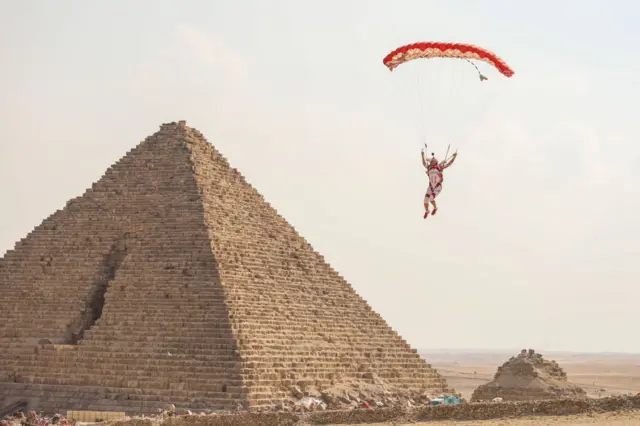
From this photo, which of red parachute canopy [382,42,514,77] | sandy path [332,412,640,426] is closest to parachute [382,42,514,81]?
red parachute canopy [382,42,514,77]

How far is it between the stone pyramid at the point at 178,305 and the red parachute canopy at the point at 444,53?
849cm

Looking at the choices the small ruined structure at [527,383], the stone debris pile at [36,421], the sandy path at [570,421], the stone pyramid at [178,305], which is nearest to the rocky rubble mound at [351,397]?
the stone pyramid at [178,305]

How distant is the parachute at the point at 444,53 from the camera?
26344mm

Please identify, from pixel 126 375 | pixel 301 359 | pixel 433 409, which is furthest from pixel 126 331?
pixel 433 409

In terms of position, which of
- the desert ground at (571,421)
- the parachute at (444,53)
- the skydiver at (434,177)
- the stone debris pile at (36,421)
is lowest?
the desert ground at (571,421)

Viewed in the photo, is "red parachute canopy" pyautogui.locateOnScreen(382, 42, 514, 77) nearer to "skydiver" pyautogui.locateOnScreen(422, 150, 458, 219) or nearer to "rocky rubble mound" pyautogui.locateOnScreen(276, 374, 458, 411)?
"skydiver" pyautogui.locateOnScreen(422, 150, 458, 219)

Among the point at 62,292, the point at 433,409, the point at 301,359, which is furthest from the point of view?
the point at 62,292

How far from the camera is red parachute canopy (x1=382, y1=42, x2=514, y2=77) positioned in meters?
26.4

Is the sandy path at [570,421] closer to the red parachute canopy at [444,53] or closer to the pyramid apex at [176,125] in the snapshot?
the red parachute canopy at [444,53]

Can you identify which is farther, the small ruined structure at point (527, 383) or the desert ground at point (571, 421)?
the small ruined structure at point (527, 383)

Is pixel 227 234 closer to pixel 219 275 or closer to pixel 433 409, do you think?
pixel 219 275

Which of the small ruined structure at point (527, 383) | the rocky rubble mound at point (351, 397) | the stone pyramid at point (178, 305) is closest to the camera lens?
the rocky rubble mound at point (351, 397)

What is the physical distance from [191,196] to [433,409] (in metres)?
14.8

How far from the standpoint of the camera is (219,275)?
33.0 m
